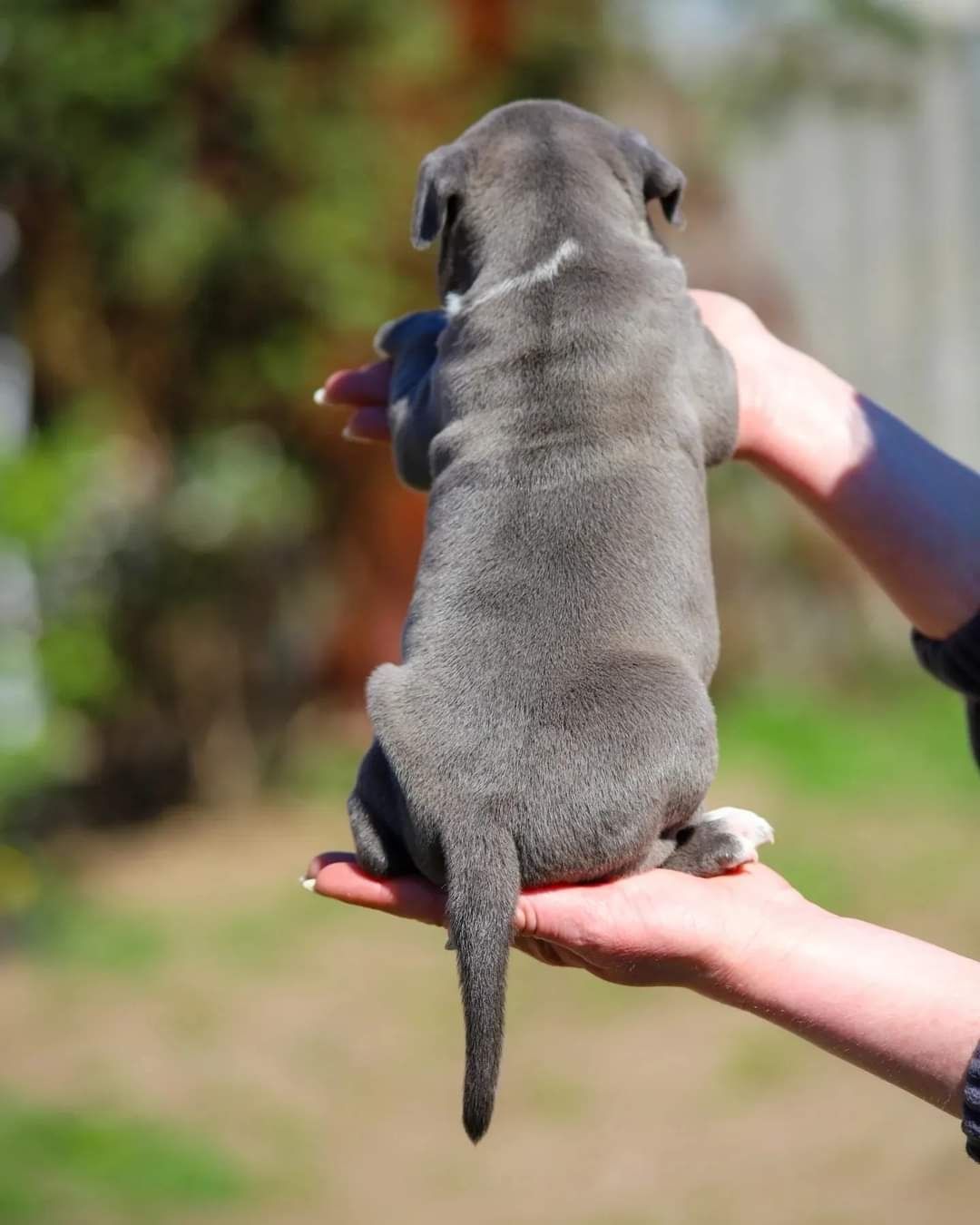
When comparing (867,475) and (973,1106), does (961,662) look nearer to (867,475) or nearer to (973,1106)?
(867,475)

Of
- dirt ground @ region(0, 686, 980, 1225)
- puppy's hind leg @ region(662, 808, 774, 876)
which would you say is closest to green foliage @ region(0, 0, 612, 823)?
dirt ground @ region(0, 686, 980, 1225)

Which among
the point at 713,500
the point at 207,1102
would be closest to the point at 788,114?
the point at 713,500

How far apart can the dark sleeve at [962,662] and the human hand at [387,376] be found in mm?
974

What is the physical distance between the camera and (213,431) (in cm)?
730

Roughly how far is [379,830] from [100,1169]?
2.78 m

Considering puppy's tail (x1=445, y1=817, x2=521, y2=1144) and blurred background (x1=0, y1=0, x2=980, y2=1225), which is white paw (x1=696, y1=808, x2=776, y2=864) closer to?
puppy's tail (x1=445, y1=817, x2=521, y2=1144)

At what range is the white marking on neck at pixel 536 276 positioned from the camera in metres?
2.43

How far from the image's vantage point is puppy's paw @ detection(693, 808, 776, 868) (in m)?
2.26

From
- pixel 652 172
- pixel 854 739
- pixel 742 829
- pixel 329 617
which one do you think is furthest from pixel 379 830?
pixel 854 739

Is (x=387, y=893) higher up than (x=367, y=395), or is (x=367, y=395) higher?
(x=367, y=395)

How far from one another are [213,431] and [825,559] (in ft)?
11.8

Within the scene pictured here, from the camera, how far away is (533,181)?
8.43 ft

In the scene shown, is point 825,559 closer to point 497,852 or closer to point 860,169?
point 860,169

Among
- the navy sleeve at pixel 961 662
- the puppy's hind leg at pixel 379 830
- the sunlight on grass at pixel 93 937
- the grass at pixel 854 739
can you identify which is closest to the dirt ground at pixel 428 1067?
the sunlight on grass at pixel 93 937
